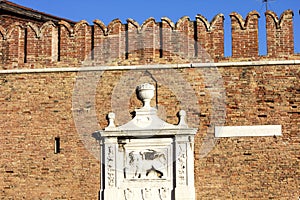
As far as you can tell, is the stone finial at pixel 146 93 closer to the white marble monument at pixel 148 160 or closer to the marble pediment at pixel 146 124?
the marble pediment at pixel 146 124

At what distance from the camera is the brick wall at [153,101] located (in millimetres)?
11727

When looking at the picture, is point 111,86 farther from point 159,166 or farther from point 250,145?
point 250,145

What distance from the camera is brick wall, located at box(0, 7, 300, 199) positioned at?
11.7 metres

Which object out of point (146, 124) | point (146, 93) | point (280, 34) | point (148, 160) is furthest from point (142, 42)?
point (280, 34)

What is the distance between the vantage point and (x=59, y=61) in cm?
1259

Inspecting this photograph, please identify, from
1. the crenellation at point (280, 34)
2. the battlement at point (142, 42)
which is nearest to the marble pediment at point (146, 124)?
the battlement at point (142, 42)

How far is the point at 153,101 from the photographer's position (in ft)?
39.9

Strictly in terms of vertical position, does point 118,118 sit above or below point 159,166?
above

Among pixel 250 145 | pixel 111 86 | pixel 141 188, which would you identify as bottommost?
pixel 141 188

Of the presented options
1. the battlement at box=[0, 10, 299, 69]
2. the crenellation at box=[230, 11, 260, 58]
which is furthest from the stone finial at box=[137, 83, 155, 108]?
the crenellation at box=[230, 11, 260, 58]

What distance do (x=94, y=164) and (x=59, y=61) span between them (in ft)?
6.84

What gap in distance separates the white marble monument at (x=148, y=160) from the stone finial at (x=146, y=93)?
175 mm

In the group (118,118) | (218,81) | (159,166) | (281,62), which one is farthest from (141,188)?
(281,62)

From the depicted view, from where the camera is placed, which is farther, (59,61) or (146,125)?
(59,61)
